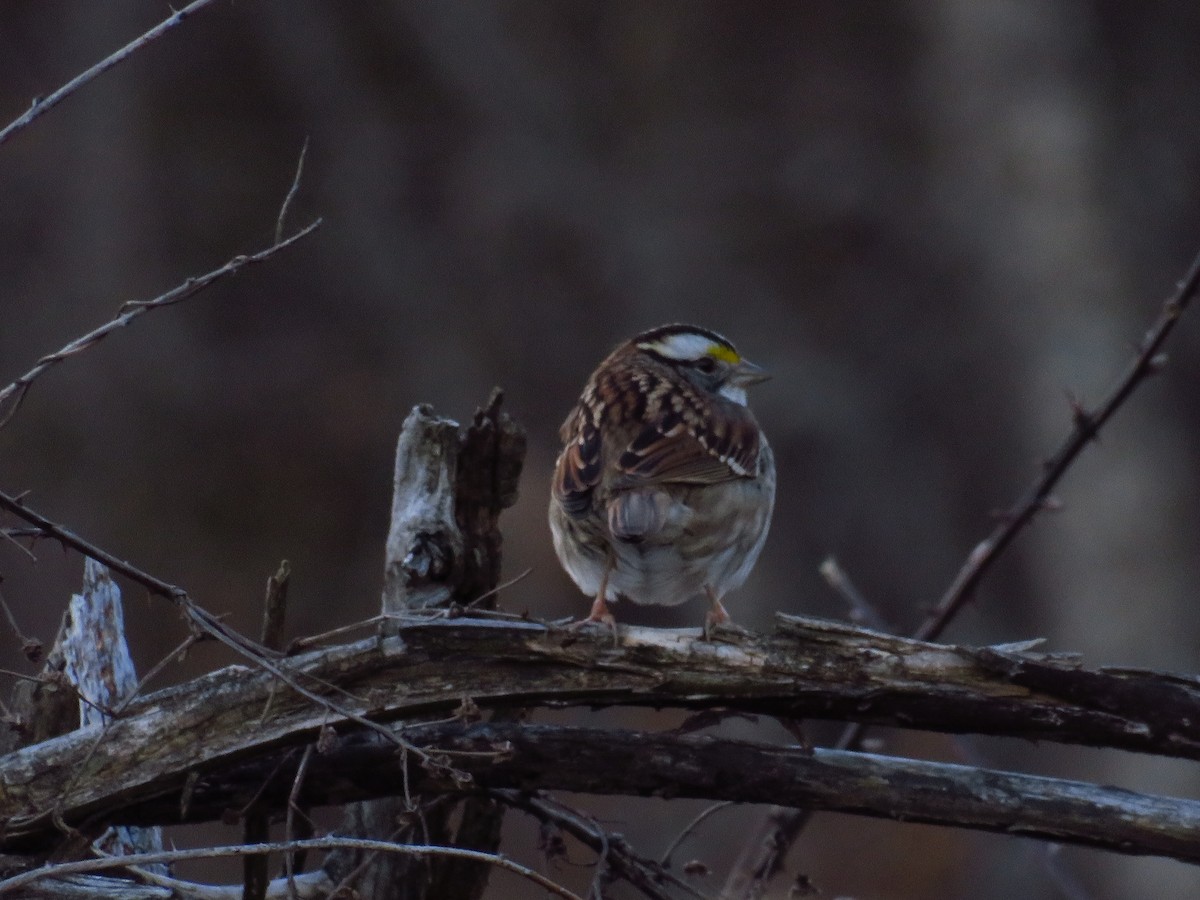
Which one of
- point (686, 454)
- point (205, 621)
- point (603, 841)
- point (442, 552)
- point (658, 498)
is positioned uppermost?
point (686, 454)

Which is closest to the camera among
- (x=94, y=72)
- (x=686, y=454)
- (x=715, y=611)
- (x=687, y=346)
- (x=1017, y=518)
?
(x=94, y=72)

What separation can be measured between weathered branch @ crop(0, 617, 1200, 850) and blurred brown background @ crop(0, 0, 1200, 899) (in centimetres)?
725

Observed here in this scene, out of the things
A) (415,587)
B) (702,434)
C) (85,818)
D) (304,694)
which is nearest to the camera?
(304,694)

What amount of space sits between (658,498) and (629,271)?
7494 mm

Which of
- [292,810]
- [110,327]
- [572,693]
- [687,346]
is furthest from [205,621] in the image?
[687,346]

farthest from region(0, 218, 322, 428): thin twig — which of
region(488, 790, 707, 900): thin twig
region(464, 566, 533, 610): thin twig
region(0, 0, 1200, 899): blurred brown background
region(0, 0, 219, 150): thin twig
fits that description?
region(0, 0, 1200, 899): blurred brown background

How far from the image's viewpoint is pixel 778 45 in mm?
12297

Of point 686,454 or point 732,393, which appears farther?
point 732,393

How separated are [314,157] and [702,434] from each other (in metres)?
7.98

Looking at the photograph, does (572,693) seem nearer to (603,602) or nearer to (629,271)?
(603,602)

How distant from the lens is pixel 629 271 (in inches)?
475

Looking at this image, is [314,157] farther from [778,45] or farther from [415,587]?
[415,587]

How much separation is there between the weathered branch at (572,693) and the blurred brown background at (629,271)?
725cm

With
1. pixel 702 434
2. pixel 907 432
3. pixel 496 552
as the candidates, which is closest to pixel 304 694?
pixel 496 552
